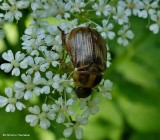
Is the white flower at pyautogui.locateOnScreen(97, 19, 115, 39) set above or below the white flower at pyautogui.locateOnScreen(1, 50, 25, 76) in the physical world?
above

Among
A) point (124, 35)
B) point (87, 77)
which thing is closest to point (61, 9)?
point (124, 35)

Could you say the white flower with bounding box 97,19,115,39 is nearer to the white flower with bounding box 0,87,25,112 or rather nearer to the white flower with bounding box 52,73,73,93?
the white flower with bounding box 52,73,73,93

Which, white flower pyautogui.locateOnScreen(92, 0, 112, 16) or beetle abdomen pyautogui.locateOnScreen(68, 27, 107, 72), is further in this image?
white flower pyautogui.locateOnScreen(92, 0, 112, 16)

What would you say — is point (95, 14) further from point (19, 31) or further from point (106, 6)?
point (19, 31)

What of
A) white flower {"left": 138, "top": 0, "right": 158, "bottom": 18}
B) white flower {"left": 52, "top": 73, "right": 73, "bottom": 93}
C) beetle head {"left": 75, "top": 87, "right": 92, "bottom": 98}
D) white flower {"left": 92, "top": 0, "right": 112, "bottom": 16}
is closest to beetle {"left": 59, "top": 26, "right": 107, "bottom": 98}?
beetle head {"left": 75, "top": 87, "right": 92, "bottom": 98}

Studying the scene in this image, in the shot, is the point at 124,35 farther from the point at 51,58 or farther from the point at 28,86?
the point at 28,86

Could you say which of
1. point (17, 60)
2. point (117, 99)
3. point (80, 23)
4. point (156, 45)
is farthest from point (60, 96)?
point (156, 45)

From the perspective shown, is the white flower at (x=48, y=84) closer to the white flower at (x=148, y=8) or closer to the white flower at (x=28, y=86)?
the white flower at (x=28, y=86)

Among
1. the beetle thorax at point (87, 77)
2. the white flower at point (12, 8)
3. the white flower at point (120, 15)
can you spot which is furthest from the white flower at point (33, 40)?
the white flower at point (120, 15)
